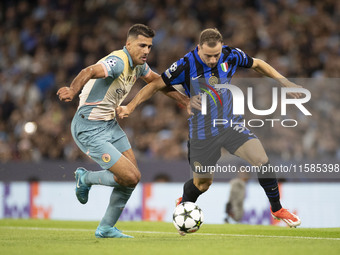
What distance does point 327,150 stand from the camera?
12.5m

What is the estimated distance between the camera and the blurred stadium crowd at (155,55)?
12.8 m

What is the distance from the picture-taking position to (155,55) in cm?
1559

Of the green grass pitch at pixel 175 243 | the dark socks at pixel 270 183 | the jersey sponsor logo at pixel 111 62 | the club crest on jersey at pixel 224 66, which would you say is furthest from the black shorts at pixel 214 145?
the jersey sponsor logo at pixel 111 62

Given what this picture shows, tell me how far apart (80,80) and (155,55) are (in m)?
8.90

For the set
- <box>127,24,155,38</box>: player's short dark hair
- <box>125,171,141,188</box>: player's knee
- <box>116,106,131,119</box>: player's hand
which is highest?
<box>127,24,155,38</box>: player's short dark hair

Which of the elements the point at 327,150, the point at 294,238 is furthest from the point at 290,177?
the point at 294,238

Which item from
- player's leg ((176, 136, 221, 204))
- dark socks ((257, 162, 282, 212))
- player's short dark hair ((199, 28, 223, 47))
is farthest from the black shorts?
player's short dark hair ((199, 28, 223, 47))

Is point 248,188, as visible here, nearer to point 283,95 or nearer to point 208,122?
point 283,95

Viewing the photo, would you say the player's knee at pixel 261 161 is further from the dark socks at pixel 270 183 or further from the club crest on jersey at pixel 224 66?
the club crest on jersey at pixel 224 66

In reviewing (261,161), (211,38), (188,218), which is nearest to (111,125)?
(188,218)

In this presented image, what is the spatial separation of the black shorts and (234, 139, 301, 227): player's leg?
0.09 m

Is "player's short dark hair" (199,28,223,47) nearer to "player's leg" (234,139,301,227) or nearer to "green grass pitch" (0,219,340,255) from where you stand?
"player's leg" (234,139,301,227)

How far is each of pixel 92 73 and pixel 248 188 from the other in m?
5.91

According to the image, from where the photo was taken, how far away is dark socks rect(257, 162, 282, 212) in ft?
23.5
